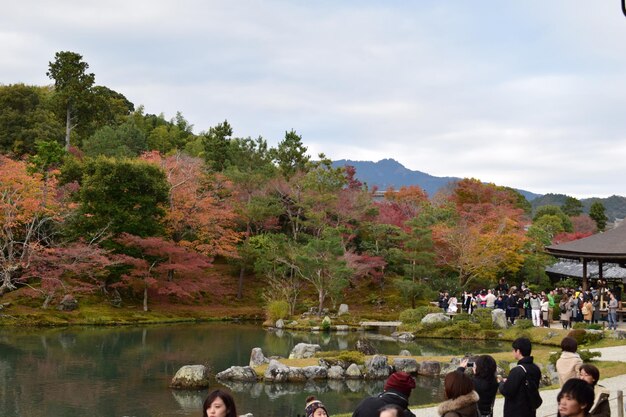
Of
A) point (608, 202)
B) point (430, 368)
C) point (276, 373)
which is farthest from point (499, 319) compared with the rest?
point (608, 202)

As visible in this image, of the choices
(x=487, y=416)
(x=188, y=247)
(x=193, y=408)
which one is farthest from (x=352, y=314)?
(x=487, y=416)

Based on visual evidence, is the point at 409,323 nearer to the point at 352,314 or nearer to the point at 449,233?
the point at 352,314

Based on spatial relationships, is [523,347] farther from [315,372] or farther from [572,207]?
→ [572,207]

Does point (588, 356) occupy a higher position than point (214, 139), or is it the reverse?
point (214, 139)

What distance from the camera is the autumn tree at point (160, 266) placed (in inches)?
1118

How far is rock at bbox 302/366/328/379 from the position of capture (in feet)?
52.7

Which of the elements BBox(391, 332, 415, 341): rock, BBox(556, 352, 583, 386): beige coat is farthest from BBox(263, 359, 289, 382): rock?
BBox(556, 352, 583, 386): beige coat

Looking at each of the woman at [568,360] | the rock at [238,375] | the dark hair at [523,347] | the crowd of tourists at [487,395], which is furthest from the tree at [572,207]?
the dark hair at [523,347]

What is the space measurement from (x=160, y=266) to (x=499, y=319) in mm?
14604

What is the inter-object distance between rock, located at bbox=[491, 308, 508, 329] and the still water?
1543 mm

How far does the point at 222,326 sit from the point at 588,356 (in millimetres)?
16362

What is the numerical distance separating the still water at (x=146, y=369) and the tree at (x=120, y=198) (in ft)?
16.8

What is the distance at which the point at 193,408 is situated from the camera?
12.6m

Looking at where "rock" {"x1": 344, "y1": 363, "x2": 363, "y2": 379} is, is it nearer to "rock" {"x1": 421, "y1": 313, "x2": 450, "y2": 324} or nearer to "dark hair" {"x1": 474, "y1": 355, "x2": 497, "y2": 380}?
"rock" {"x1": 421, "y1": 313, "x2": 450, "y2": 324}
